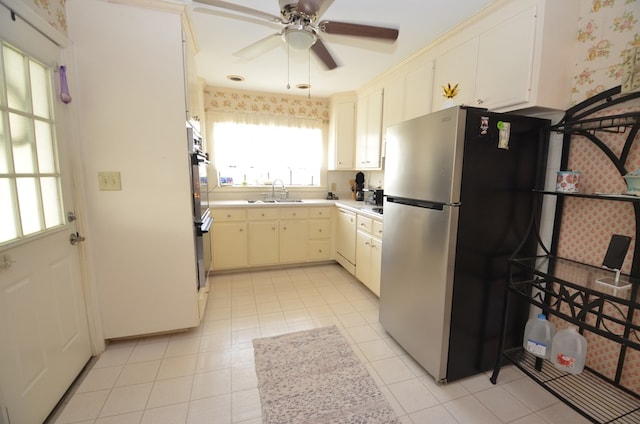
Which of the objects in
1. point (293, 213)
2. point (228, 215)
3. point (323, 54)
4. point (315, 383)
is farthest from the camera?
point (293, 213)

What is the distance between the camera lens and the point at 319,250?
3.85m

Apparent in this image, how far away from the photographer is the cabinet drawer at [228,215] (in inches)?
133

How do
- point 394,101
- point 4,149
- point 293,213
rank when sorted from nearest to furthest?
point 4,149 < point 394,101 < point 293,213

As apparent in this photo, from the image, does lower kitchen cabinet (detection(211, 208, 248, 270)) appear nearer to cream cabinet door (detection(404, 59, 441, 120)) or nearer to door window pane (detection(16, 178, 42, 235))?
door window pane (detection(16, 178, 42, 235))

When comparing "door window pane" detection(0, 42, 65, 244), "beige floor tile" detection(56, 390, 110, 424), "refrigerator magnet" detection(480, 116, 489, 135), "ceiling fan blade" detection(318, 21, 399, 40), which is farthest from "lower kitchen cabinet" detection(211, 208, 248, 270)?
"refrigerator magnet" detection(480, 116, 489, 135)

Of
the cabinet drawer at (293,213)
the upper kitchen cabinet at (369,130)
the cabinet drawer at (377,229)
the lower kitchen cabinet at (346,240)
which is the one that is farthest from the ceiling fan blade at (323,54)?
the cabinet drawer at (293,213)

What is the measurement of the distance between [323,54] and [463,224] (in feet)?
4.66

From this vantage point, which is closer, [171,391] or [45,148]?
[45,148]

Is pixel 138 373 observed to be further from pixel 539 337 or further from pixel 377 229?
pixel 539 337

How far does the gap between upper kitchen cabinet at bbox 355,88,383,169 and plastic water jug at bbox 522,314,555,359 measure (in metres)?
Answer: 2.12

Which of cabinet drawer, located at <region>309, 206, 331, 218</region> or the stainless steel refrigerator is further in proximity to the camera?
cabinet drawer, located at <region>309, 206, 331, 218</region>

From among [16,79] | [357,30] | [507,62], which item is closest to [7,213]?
[16,79]

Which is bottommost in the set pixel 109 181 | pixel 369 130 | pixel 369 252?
pixel 369 252

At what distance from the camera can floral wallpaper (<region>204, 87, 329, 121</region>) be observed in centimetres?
371
